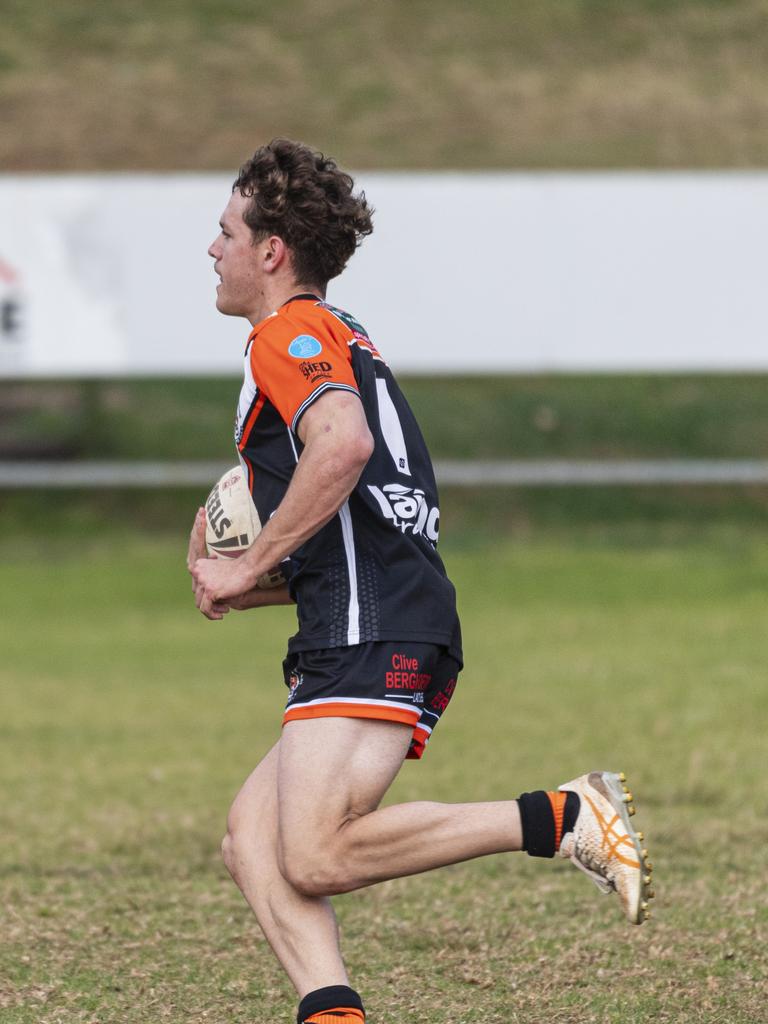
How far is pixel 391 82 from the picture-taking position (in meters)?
22.6

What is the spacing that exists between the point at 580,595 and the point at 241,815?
10.5m

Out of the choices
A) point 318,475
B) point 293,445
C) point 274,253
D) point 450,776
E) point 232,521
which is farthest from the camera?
point 450,776

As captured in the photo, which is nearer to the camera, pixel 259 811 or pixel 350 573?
pixel 350 573

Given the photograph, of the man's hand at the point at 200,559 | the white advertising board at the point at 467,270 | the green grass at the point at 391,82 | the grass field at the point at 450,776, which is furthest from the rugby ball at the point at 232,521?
the green grass at the point at 391,82

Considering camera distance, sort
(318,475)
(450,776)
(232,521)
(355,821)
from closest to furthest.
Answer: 1. (318,475)
2. (355,821)
3. (232,521)
4. (450,776)

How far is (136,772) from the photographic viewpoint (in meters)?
8.77

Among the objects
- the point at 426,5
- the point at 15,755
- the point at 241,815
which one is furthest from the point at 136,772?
the point at 426,5

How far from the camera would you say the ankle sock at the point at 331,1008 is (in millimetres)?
3975

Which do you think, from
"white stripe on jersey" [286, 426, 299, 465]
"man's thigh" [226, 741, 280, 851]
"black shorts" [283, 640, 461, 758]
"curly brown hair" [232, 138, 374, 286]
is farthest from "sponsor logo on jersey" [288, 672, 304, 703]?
"curly brown hair" [232, 138, 374, 286]

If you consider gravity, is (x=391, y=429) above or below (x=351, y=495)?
above

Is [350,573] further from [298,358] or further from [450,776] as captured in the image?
[450,776]

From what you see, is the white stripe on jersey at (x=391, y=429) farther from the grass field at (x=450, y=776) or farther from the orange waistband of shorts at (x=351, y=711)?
the grass field at (x=450, y=776)

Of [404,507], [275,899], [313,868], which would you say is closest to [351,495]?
[404,507]

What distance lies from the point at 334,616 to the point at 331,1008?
929 millimetres
